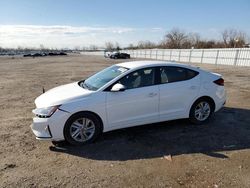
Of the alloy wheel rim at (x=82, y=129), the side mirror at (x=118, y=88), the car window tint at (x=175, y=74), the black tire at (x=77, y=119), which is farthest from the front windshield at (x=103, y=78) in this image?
the car window tint at (x=175, y=74)

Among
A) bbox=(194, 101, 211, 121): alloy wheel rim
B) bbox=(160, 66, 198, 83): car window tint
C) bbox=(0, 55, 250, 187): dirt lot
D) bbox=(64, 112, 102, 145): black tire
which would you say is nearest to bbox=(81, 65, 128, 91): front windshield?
bbox=(64, 112, 102, 145): black tire

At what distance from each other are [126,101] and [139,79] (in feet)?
2.06

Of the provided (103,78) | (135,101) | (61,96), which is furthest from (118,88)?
(61,96)

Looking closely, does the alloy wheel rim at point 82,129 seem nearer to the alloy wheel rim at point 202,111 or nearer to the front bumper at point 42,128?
the front bumper at point 42,128

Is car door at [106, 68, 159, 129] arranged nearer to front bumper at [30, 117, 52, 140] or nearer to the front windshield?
the front windshield

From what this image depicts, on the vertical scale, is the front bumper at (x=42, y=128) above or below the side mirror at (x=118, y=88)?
below

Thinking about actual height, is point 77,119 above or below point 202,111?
above

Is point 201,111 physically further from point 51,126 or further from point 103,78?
point 51,126

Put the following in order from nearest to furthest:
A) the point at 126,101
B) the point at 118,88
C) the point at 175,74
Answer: the point at 118,88, the point at 126,101, the point at 175,74

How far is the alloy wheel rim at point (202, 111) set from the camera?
21.1 ft

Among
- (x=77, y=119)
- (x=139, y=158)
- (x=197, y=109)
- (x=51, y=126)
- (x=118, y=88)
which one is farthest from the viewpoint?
(x=197, y=109)

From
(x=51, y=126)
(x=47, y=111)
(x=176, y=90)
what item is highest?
(x=176, y=90)

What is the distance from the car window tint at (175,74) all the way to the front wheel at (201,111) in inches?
27.1

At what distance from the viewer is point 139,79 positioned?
5730 millimetres
